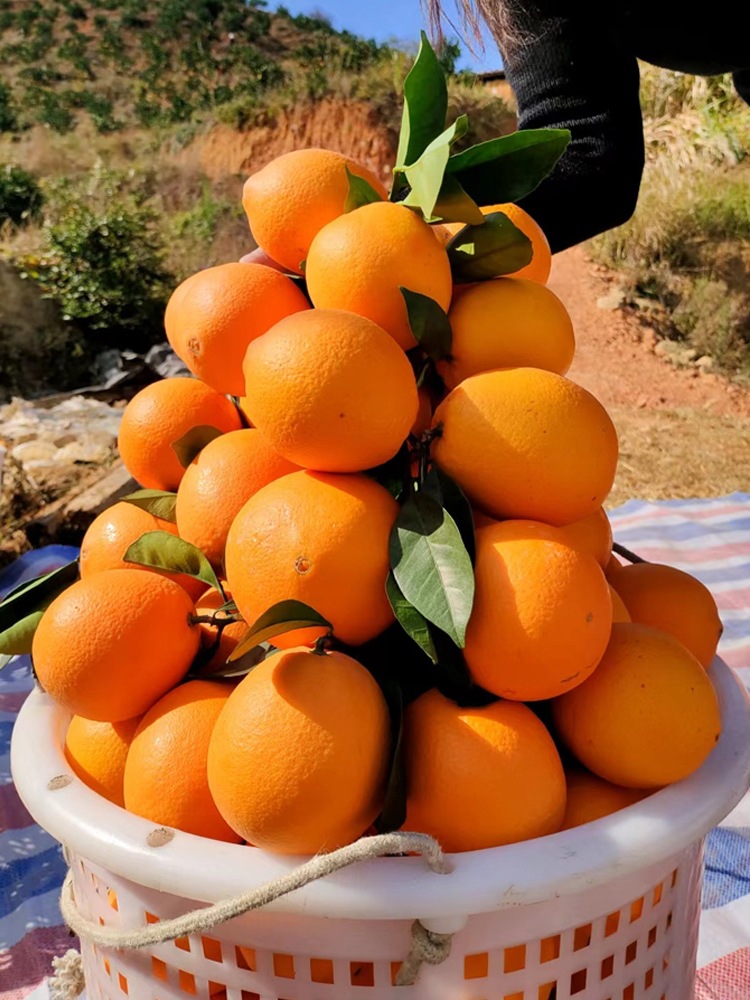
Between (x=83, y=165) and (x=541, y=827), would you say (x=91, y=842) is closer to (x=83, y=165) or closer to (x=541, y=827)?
(x=541, y=827)

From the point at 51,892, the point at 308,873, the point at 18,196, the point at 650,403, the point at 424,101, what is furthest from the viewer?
the point at 18,196

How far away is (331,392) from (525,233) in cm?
33

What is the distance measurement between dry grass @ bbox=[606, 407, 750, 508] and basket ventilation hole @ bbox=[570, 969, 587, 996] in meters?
2.79

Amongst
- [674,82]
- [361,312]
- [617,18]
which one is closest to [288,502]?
[361,312]

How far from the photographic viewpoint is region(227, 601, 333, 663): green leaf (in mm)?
580

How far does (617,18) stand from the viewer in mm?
1335

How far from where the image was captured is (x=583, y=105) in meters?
1.35

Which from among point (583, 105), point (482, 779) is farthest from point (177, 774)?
point (583, 105)

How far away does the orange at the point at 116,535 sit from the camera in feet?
2.70

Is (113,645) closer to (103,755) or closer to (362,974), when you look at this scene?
(103,755)

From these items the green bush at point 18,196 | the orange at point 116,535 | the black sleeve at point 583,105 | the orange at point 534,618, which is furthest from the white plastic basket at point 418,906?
the green bush at point 18,196

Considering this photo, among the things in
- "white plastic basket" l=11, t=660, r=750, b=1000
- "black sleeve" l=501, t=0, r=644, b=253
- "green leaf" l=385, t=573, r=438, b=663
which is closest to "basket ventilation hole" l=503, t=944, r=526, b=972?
"white plastic basket" l=11, t=660, r=750, b=1000

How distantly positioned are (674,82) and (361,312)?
8.61 meters

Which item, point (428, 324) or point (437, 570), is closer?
point (437, 570)
